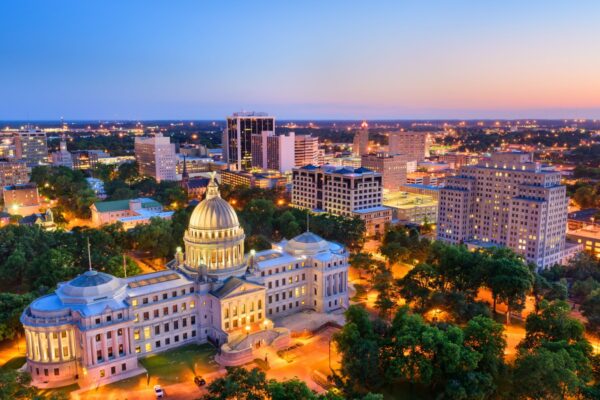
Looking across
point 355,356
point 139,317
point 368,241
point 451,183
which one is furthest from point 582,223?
point 139,317

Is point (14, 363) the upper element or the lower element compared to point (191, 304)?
lower

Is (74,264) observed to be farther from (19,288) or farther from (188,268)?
(188,268)

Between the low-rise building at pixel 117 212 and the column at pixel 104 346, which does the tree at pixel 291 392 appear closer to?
the column at pixel 104 346

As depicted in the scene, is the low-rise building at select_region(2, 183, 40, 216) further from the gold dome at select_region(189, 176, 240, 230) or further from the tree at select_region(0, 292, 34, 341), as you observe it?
the gold dome at select_region(189, 176, 240, 230)

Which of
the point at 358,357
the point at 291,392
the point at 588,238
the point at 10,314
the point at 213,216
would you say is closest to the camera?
the point at 291,392

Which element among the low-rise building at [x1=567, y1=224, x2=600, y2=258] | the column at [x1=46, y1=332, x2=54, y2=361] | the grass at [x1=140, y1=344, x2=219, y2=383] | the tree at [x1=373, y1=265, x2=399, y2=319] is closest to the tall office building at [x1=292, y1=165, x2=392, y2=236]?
the low-rise building at [x1=567, y1=224, x2=600, y2=258]

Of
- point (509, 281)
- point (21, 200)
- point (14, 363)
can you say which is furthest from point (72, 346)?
point (21, 200)

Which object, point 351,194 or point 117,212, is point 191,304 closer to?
point 351,194
